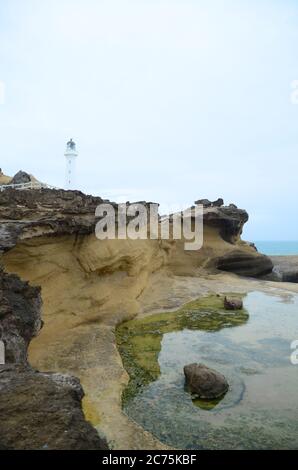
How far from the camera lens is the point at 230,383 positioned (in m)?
10.8

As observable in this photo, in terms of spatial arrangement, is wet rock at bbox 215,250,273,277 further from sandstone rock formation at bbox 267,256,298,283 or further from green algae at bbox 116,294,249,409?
green algae at bbox 116,294,249,409

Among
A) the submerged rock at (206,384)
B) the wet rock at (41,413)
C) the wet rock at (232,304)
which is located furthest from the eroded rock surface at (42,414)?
the wet rock at (232,304)

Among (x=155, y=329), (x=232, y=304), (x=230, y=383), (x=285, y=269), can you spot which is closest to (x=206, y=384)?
(x=230, y=383)

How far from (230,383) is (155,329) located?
578 cm

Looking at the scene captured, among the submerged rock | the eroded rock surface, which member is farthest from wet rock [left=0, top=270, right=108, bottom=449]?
the submerged rock

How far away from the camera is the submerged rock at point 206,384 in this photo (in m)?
9.97

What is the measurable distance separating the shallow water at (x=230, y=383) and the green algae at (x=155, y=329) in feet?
0.13

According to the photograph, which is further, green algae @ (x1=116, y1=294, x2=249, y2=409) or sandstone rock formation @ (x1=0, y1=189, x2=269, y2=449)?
green algae @ (x1=116, y1=294, x2=249, y2=409)

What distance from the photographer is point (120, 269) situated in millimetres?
19359

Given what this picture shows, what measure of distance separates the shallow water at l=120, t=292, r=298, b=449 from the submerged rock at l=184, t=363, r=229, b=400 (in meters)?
0.22

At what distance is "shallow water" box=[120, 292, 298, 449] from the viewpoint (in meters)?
8.23

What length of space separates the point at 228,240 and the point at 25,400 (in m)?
29.9

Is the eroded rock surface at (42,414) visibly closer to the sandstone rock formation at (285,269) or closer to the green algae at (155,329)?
the green algae at (155,329)

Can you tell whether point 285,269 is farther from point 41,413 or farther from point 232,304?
point 41,413
